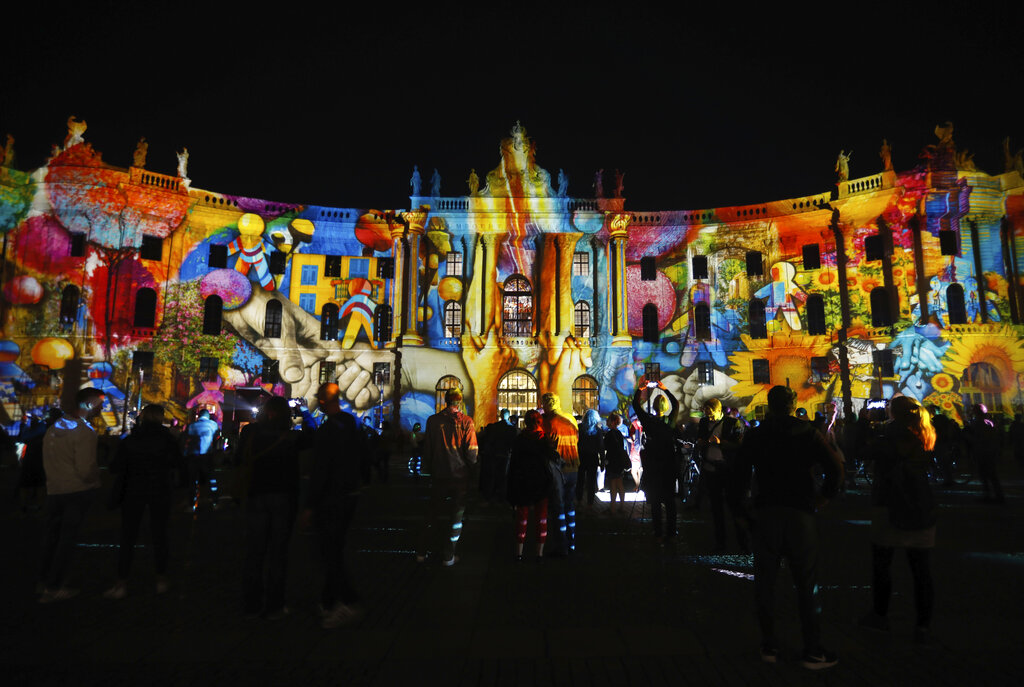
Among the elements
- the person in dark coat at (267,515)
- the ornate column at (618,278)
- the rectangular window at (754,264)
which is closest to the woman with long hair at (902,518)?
the person in dark coat at (267,515)

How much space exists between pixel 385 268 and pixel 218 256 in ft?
30.3

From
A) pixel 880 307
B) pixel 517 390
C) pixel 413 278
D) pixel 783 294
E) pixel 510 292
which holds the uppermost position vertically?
pixel 413 278

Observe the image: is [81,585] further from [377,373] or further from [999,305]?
[999,305]

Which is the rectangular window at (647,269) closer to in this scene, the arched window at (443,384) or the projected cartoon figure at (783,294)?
the projected cartoon figure at (783,294)

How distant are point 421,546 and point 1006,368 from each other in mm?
33630

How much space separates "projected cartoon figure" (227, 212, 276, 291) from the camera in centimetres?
3441

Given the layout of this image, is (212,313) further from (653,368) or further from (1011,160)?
(1011,160)

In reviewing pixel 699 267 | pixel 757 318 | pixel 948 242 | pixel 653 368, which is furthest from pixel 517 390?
pixel 948 242

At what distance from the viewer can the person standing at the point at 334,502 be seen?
17.0ft

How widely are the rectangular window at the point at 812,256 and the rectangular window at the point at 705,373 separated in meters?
7.91

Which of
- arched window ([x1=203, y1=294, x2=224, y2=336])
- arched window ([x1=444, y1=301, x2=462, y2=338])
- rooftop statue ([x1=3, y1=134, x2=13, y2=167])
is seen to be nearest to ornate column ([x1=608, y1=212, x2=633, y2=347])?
arched window ([x1=444, y1=301, x2=462, y2=338])

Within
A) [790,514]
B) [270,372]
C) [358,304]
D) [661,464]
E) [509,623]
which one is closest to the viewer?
[790,514]

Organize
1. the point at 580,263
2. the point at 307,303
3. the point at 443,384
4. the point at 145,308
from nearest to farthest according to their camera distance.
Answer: the point at 145,308 < the point at 443,384 < the point at 307,303 < the point at 580,263

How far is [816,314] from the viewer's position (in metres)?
34.2
